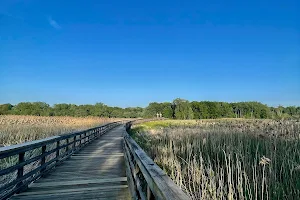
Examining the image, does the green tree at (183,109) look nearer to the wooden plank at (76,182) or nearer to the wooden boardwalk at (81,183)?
the wooden boardwalk at (81,183)

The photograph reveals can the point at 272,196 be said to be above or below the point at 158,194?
below

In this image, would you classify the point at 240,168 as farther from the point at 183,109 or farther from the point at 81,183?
the point at 183,109

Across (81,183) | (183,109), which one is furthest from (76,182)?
(183,109)

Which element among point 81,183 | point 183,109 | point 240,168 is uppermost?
point 183,109

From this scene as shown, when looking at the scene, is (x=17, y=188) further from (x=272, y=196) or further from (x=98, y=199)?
(x=272, y=196)

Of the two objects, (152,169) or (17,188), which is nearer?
(152,169)

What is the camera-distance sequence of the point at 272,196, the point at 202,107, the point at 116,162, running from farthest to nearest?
1. the point at 202,107
2. the point at 116,162
3. the point at 272,196

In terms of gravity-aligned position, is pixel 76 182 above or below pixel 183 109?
below

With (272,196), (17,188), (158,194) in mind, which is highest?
(158,194)

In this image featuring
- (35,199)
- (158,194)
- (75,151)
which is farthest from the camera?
(75,151)

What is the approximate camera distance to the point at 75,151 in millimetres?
9531

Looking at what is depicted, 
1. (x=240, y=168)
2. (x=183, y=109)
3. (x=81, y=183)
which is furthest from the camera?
(x=183, y=109)

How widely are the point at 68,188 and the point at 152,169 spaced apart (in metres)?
3.11

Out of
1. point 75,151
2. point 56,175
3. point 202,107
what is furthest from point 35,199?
point 202,107
